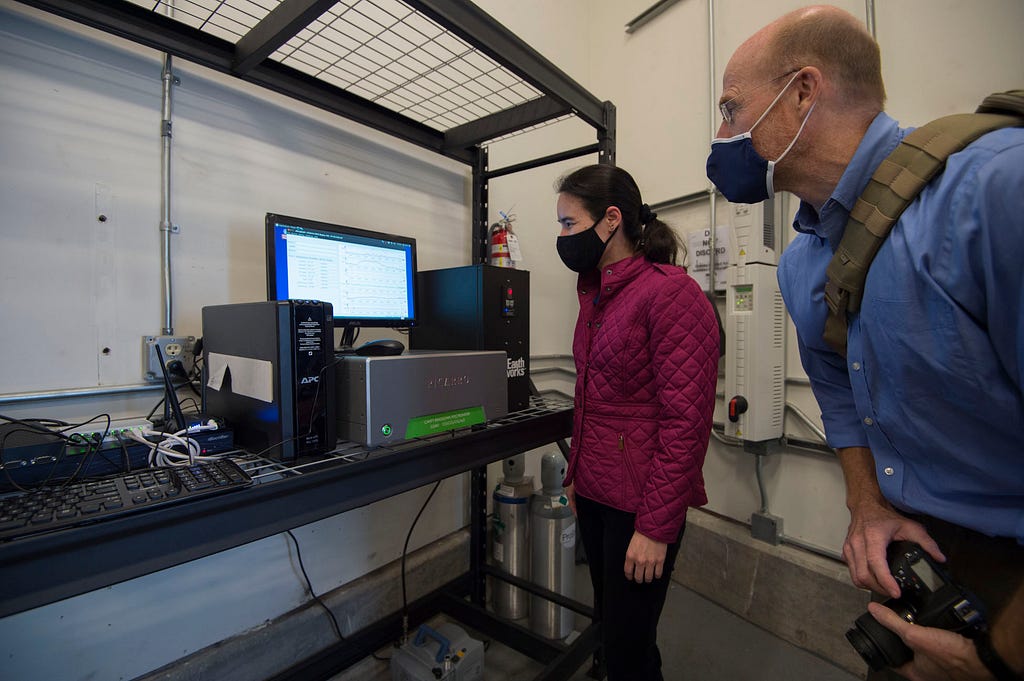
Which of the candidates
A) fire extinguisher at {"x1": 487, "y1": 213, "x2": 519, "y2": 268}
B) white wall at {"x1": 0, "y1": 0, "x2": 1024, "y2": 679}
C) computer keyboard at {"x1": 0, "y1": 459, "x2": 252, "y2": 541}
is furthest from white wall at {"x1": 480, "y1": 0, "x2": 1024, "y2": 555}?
computer keyboard at {"x1": 0, "y1": 459, "x2": 252, "y2": 541}

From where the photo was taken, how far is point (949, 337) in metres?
0.52

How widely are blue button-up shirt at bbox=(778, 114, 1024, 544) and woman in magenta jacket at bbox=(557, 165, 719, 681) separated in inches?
12.3

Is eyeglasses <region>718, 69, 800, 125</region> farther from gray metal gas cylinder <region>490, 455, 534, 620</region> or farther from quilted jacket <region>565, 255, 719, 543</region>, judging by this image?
gray metal gas cylinder <region>490, 455, 534, 620</region>

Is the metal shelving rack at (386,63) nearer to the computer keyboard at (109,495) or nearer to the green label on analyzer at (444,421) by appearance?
the green label on analyzer at (444,421)

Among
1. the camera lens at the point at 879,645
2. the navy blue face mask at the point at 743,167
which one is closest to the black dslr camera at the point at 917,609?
the camera lens at the point at 879,645

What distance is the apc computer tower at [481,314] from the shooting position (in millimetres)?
1163

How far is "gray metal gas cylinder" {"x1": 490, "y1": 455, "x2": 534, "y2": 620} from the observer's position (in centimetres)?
172

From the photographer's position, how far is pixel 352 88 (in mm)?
1441

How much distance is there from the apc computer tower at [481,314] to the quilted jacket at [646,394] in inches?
7.2

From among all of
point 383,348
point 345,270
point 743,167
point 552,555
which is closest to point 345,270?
point 345,270

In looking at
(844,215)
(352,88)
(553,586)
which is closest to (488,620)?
(553,586)

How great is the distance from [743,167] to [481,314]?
659 millimetres

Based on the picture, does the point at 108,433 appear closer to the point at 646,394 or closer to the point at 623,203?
the point at 646,394

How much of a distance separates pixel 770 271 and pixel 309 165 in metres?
1.64
